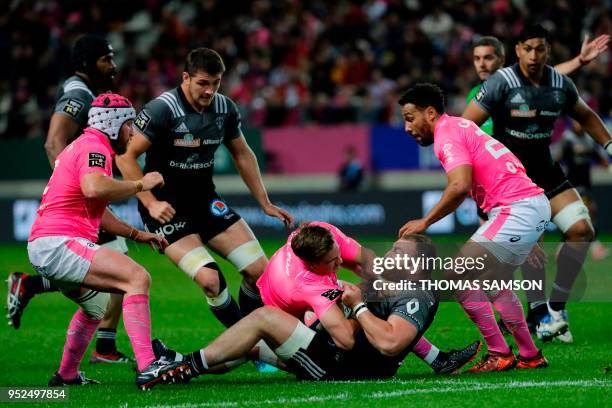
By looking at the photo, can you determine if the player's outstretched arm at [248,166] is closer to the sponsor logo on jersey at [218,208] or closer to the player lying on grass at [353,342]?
the sponsor logo on jersey at [218,208]

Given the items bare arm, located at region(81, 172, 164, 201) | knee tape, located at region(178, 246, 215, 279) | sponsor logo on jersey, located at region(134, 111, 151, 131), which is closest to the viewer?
bare arm, located at region(81, 172, 164, 201)

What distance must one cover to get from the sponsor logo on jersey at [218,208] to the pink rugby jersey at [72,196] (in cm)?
151

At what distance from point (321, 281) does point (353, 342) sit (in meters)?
0.49

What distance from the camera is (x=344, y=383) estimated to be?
7.63 m

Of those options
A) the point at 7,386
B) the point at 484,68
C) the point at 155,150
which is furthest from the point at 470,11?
the point at 7,386

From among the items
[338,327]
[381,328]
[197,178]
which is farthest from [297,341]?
[197,178]

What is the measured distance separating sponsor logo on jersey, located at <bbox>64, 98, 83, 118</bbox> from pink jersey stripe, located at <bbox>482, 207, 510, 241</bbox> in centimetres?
373

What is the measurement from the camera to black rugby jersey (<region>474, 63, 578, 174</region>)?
9.77m

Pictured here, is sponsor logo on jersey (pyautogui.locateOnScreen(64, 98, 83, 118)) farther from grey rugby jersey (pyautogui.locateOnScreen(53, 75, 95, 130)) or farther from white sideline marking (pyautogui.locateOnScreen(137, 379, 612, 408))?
white sideline marking (pyautogui.locateOnScreen(137, 379, 612, 408))

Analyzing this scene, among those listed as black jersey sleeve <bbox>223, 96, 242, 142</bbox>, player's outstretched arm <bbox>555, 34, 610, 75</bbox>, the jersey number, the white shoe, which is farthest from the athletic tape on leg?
player's outstretched arm <bbox>555, 34, 610, 75</bbox>

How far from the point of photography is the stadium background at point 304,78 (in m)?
20.9

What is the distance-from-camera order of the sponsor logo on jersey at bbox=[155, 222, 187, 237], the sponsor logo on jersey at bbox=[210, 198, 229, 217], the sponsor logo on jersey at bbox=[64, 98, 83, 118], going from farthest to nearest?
the sponsor logo on jersey at bbox=[64, 98, 83, 118] → the sponsor logo on jersey at bbox=[210, 198, 229, 217] → the sponsor logo on jersey at bbox=[155, 222, 187, 237]

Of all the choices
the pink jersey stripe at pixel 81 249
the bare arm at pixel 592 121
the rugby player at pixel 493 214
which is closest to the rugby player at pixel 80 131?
the pink jersey stripe at pixel 81 249

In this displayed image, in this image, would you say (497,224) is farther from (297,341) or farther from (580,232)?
(580,232)
